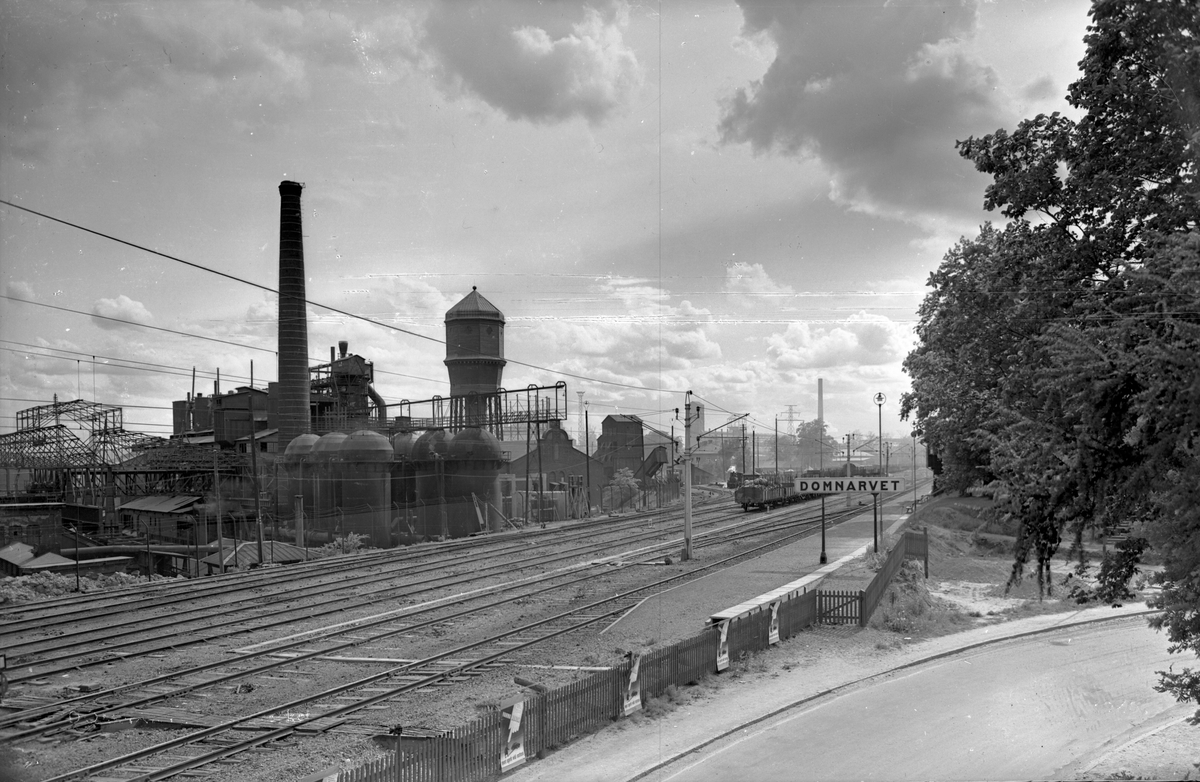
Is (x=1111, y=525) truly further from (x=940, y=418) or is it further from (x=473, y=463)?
(x=473, y=463)

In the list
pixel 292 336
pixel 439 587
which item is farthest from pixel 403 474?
pixel 439 587

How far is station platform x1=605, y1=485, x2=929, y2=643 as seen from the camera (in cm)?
2317

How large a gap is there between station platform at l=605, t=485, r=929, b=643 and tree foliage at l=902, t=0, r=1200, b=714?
11.3m

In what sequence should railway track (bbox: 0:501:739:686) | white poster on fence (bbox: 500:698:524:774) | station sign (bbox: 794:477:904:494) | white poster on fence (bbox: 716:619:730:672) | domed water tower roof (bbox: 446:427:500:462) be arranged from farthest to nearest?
domed water tower roof (bbox: 446:427:500:462), station sign (bbox: 794:477:904:494), railway track (bbox: 0:501:739:686), white poster on fence (bbox: 716:619:730:672), white poster on fence (bbox: 500:698:524:774)

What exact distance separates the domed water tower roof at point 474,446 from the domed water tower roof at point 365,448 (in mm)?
4283

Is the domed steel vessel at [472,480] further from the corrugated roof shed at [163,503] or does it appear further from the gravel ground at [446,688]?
the gravel ground at [446,688]

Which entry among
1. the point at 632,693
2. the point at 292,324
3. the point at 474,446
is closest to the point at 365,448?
the point at 474,446

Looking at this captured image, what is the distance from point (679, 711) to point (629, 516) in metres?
44.6

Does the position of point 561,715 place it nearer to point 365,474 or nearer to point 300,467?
point 365,474

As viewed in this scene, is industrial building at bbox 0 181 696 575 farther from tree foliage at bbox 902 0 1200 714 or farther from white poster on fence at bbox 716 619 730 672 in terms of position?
tree foliage at bbox 902 0 1200 714

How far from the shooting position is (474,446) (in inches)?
2164

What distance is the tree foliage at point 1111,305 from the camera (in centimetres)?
939

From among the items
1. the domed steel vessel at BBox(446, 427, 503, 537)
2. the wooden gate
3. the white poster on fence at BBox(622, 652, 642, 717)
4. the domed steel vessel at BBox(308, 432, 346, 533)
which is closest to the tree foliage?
the white poster on fence at BBox(622, 652, 642, 717)

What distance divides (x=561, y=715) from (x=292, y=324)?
43241 mm
